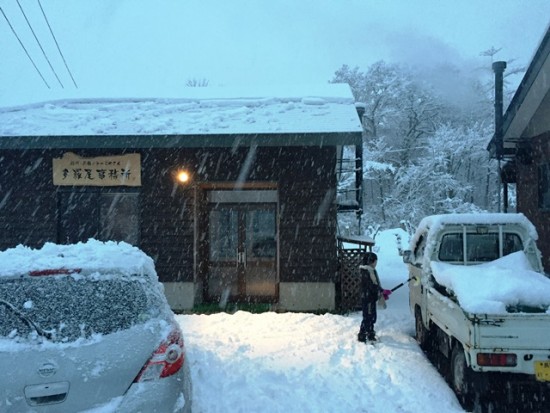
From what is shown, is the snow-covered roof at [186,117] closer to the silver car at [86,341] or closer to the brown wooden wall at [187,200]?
the brown wooden wall at [187,200]

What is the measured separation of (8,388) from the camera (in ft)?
11.1

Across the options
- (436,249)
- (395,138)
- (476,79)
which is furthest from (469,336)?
(476,79)

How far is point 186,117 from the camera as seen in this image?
38.6ft

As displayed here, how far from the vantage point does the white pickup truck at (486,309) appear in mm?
5191

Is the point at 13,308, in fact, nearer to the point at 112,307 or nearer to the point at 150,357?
the point at 112,307

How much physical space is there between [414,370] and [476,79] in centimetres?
3312

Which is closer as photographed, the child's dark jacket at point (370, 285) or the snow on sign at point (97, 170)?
the child's dark jacket at point (370, 285)

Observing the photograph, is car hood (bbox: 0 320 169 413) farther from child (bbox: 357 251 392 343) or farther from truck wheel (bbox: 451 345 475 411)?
child (bbox: 357 251 392 343)

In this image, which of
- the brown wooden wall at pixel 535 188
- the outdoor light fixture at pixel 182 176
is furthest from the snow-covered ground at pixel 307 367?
the brown wooden wall at pixel 535 188

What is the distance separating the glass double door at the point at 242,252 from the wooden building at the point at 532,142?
6.40 m

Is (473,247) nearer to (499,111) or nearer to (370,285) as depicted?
(370,285)

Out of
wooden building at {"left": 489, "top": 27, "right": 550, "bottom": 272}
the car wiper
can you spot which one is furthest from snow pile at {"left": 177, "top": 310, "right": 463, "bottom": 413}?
wooden building at {"left": 489, "top": 27, "right": 550, "bottom": 272}

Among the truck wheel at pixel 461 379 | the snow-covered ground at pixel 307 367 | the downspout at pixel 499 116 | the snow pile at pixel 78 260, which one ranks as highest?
the downspout at pixel 499 116

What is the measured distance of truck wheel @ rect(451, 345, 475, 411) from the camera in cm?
561
